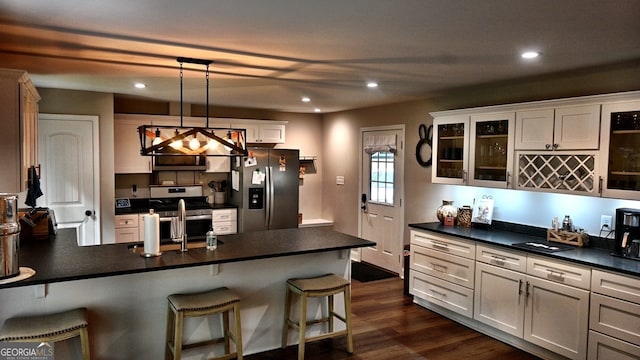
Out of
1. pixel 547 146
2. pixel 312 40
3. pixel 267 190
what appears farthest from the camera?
pixel 267 190

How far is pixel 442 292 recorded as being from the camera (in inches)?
174

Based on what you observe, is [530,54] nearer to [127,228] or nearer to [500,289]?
[500,289]

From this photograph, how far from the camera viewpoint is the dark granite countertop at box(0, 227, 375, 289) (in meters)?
2.68

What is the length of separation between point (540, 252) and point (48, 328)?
3426 millimetres

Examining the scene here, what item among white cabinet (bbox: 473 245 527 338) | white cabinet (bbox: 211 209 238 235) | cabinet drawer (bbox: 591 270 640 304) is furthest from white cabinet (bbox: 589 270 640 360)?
white cabinet (bbox: 211 209 238 235)

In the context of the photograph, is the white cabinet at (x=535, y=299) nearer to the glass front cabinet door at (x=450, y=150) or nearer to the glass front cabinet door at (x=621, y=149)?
the glass front cabinet door at (x=621, y=149)

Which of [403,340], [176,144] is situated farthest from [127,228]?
[403,340]

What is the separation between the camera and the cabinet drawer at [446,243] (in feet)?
13.5

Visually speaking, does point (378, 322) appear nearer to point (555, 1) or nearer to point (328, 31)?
point (328, 31)

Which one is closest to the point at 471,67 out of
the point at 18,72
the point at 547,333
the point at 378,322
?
the point at 547,333

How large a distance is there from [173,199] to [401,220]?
125 inches

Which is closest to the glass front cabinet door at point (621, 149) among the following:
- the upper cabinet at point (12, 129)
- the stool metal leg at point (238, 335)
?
the stool metal leg at point (238, 335)

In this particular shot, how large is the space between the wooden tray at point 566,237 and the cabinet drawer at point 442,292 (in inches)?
34.0

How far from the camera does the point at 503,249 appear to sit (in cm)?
378
